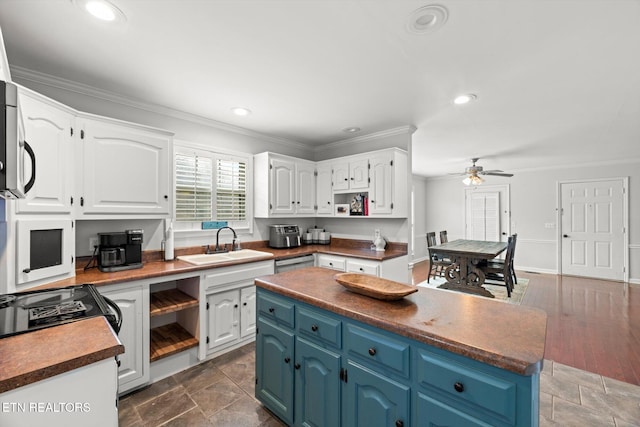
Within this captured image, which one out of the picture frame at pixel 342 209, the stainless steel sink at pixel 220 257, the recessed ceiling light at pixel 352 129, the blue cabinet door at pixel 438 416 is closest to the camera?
the blue cabinet door at pixel 438 416

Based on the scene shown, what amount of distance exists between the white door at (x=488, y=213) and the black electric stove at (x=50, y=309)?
787cm

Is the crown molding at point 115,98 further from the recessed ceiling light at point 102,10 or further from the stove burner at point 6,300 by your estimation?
the stove burner at point 6,300

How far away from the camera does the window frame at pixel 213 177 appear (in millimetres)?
2986

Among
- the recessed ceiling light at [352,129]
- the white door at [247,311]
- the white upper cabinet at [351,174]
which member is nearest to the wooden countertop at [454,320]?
the white door at [247,311]

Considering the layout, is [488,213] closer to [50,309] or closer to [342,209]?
[342,209]

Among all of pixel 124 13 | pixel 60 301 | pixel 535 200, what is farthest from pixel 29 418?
pixel 535 200

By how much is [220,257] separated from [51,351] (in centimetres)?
209

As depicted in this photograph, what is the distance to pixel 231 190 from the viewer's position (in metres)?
3.46

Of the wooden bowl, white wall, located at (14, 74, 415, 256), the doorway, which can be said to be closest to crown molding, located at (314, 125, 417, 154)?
white wall, located at (14, 74, 415, 256)

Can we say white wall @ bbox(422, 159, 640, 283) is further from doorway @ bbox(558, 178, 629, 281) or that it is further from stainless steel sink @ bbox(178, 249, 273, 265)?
stainless steel sink @ bbox(178, 249, 273, 265)

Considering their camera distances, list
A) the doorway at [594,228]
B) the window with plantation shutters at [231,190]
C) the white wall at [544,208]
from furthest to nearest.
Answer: the doorway at [594,228], the white wall at [544,208], the window with plantation shutters at [231,190]

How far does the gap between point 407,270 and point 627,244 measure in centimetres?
541

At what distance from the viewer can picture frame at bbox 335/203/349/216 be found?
12.8 feet

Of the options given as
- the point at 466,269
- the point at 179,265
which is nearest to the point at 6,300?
the point at 179,265
